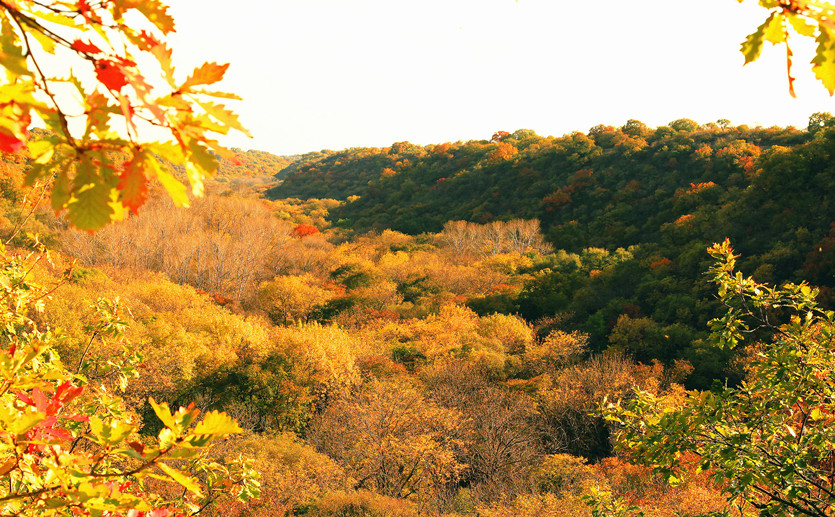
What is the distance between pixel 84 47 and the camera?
568mm

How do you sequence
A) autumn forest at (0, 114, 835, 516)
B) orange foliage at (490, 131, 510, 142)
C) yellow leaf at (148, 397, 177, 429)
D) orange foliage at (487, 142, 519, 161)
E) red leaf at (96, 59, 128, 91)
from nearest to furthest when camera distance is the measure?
red leaf at (96, 59, 128, 91)
yellow leaf at (148, 397, 177, 429)
autumn forest at (0, 114, 835, 516)
orange foliage at (487, 142, 519, 161)
orange foliage at (490, 131, 510, 142)

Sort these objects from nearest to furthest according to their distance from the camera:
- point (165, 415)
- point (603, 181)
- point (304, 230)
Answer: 1. point (165, 415)
2. point (603, 181)
3. point (304, 230)

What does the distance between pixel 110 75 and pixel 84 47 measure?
7 cm

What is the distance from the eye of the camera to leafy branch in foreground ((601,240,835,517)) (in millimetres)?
2896

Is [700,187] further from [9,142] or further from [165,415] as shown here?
[9,142]

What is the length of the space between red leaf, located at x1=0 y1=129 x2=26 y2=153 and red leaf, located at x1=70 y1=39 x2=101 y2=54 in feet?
0.47

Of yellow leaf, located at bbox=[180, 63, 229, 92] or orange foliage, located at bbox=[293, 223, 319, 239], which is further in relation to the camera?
orange foliage, located at bbox=[293, 223, 319, 239]

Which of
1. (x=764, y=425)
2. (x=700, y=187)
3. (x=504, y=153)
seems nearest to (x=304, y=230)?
(x=504, y=153)

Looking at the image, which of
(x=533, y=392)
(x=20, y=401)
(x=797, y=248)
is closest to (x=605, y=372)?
(x=533, y=392)

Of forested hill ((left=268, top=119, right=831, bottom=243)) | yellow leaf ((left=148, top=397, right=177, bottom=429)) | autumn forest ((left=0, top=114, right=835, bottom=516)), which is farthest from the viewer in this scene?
forested hill ((left=268, top=119, right=831, bottom=243))

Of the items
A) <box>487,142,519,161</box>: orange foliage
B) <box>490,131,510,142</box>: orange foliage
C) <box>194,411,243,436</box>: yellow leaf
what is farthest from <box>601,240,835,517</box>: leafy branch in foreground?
<box>490,131,510,142</box>: orange foliage

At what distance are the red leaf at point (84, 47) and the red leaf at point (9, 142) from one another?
14 cm

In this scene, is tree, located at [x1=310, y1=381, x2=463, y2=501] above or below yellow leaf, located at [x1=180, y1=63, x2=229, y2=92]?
below

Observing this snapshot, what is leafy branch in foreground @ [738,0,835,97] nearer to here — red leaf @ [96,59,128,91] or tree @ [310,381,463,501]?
red leaf @ [96,59,128,91]
